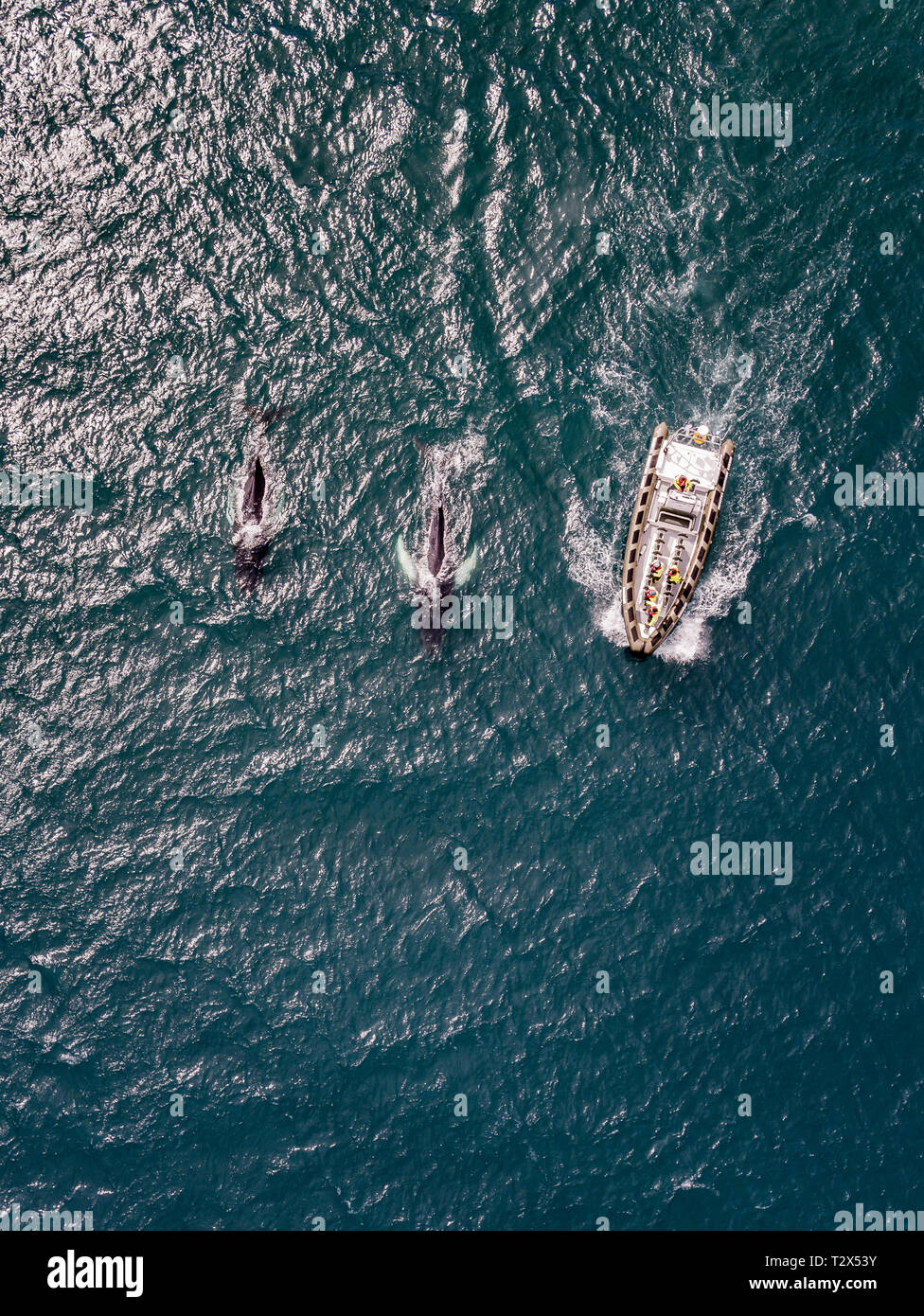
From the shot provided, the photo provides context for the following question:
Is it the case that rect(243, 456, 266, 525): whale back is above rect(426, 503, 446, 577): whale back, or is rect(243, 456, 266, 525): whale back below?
above

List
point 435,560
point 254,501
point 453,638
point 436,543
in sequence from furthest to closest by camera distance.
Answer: point 254,501 < point 436,543 < point 435,560 < point 453,638

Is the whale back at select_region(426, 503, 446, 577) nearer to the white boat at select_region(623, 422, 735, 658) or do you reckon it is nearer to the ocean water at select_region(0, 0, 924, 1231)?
the ocean water at select_region(0, 0, 924, 1231)

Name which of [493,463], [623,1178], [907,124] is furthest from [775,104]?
[623,1178]

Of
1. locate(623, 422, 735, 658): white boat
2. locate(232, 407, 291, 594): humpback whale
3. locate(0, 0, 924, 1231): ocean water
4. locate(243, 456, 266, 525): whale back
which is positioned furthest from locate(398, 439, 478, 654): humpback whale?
locate(623, 422, 735, 658): white boat

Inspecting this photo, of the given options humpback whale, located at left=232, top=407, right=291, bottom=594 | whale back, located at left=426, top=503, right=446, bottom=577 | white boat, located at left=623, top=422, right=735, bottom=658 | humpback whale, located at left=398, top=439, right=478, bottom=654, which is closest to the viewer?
white boat, located at left=623, top=422, right=735, bottom=658

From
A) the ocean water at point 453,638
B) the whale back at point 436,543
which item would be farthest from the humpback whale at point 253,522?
the whale back at point 436,543

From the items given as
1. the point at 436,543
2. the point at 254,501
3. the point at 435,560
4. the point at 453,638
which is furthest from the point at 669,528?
the point at 254,501

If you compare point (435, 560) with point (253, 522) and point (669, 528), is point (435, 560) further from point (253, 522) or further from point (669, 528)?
point (669, 528)

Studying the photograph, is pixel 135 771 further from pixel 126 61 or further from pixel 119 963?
pixel 126 61
